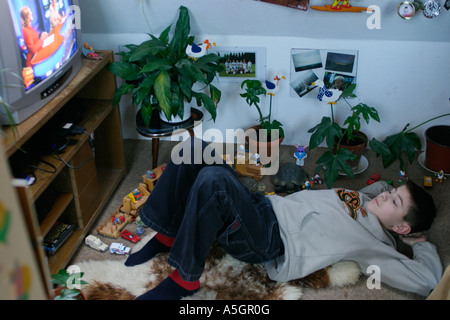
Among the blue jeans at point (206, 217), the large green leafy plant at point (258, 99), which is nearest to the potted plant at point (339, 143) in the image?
the large green leafy plant at point (258, 99)

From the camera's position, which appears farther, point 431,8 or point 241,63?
point 241,63

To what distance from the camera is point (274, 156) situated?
2566 mm

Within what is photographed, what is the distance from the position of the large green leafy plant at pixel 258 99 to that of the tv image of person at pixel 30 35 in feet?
3.51

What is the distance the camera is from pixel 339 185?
2.46 meters

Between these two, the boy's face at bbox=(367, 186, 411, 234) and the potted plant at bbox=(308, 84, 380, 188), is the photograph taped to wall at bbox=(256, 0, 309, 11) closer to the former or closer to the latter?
the potted plant at bbox=(308, 84, 380, 188)

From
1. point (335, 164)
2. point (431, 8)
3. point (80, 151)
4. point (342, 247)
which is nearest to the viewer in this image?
point (342, 247)

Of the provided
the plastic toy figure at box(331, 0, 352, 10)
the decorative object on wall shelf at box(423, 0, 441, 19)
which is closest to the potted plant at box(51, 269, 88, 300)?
the plastic toy figure at box(331, 0, 352, 10)

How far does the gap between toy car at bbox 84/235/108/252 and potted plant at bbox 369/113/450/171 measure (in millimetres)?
1428

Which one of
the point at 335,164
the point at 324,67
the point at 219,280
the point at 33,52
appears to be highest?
the point at 33,52

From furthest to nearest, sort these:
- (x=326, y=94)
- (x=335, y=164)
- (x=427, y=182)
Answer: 1. (x=326, y=94)
2. (x=427, y=182)
3. (x=335, y=164)

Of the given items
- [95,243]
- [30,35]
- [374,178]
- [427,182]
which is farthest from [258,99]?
[30,35]

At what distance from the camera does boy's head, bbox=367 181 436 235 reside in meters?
1.78

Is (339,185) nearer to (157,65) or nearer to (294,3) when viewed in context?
(294,3)

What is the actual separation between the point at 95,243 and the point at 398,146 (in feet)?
5.22
